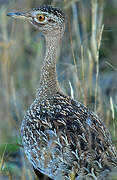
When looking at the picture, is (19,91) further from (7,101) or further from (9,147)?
(9,147)

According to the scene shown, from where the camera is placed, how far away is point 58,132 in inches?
155

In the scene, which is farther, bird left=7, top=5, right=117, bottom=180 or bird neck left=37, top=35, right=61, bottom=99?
bird neck left=37, top=35, right=61, bottom=99

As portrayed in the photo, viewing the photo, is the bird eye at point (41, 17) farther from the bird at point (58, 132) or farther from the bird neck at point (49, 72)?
the bird neck at point (49, 72)

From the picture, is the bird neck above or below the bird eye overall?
below

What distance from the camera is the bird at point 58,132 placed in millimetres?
3707

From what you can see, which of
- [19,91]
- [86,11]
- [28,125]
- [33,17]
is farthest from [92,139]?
[86,11]

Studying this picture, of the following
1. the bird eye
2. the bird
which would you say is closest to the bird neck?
the bird

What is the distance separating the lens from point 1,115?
7160 mm

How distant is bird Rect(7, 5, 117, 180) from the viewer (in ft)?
12.2

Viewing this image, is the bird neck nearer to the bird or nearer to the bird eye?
the bird

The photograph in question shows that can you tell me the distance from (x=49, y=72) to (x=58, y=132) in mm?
815

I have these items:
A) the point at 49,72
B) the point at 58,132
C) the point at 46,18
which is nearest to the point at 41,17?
the point at 46,18

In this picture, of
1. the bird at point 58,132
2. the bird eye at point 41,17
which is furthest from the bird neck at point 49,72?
the bird eye at point 41,17

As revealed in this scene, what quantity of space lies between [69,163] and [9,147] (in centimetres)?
196
